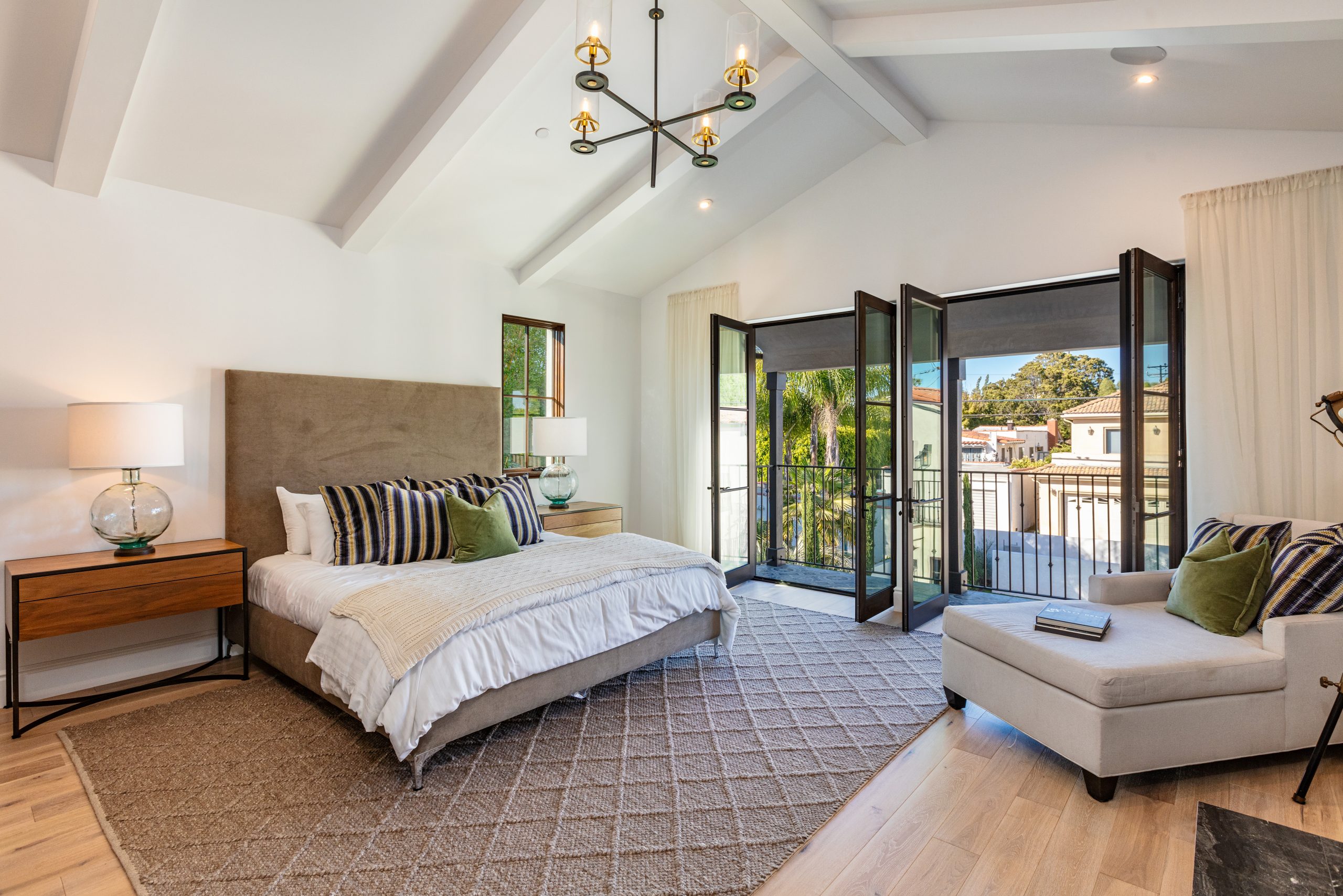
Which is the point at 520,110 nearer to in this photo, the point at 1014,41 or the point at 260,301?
the point at 260,301

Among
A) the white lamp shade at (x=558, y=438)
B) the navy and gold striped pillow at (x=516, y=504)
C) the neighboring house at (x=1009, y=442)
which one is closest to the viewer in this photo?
the navy and gold striped pillow at (x=516, y=504)

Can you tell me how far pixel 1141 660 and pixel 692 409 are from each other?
150 inches

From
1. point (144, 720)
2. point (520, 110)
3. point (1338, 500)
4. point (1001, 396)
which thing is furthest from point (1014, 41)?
point (144, 720)

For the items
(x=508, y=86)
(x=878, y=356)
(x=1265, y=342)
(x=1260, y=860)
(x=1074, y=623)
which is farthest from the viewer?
→ (x=878, y=356)

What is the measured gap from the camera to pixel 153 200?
11.3 feet

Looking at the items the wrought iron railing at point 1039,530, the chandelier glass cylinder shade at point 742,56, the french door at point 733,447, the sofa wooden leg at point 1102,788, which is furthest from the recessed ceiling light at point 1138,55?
the sofa wooden leg at point 1102,788

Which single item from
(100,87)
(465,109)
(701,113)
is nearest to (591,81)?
(701,113)

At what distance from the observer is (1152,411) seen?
11.1 ft

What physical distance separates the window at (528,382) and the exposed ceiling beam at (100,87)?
252 cm

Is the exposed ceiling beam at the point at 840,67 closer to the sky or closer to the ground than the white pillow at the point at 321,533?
closer to the sky

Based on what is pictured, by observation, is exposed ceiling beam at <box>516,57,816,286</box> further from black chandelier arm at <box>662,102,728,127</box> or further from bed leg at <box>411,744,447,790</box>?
bed leg at <box>411,744,447,790</box>

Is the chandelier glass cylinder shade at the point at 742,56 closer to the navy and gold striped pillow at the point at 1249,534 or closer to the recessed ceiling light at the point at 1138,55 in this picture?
the recessed ceiling light at the point at 1138,55

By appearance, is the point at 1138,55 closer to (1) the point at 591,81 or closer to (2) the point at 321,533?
(1) the point at 591,81

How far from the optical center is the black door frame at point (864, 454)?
4199mm
